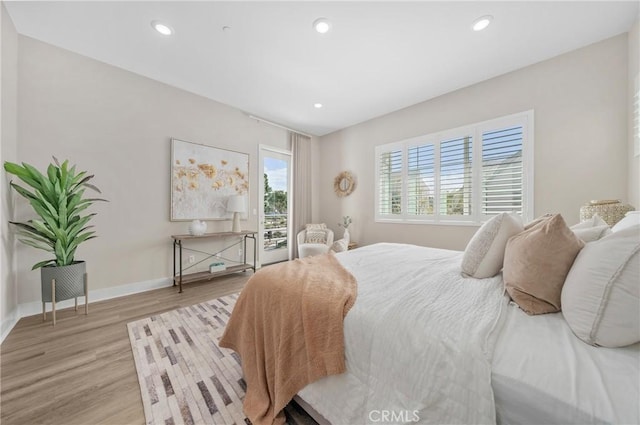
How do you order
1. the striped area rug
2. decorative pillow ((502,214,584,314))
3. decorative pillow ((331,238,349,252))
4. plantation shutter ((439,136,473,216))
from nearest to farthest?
decorative pillow ((502,214,584,314)), the striped area rug, plantation shutter ((439,136,473,216)), decorative pillow ((331,238,349,252))

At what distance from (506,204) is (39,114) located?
549cm

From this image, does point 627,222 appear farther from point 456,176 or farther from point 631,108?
point 456,176

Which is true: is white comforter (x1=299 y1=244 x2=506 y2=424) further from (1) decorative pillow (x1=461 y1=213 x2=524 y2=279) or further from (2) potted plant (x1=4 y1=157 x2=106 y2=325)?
(2) potted plant (x1=4 y1=157 x2=106 y2=325)

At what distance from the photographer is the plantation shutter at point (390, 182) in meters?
3.95

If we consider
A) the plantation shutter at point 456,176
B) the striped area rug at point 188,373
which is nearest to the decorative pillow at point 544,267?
the striped area rug at point 188,373

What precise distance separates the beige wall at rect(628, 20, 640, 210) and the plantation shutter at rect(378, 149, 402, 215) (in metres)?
2.37

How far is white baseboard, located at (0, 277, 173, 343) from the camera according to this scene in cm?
206

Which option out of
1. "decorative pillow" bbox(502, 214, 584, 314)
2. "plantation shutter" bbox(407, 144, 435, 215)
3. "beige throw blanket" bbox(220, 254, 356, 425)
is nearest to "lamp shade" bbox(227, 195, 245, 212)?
"beige throw blanket" bbox(220, 254, 356, 425)

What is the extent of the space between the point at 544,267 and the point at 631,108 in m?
2.66

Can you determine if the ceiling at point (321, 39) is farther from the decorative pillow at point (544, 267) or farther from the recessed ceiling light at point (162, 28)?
the decorative pillow at point (544, 267)

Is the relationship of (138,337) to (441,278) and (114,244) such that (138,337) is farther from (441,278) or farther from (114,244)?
(441,278)

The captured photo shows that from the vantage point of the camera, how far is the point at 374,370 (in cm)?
89

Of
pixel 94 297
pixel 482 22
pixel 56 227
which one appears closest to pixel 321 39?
pixel 482 22

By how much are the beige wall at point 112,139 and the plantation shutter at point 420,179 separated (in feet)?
11.0
